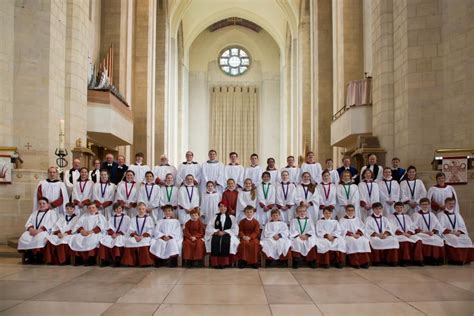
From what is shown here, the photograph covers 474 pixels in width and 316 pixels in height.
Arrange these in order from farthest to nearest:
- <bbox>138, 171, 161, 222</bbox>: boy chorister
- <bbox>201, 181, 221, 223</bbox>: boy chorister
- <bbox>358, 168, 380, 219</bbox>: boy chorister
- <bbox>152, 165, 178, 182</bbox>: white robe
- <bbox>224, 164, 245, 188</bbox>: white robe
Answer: <bbox>152, 165, 178, 182</bbox>: white robe
<bbox>224, 164, 245, 188</bbox>: white robe
<bbox>201, 181, 221, 223</bbox>: boy chorister
<bbox>358, 168, 380, 219</bbox>: boy chorister
<bbox>138, 171, 161, 222</bbox>: boy chorister

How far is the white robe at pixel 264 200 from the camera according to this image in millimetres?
10359

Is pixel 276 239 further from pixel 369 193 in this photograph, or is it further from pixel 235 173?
pixel 235 173

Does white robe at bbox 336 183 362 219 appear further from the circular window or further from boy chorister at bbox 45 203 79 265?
the circular window

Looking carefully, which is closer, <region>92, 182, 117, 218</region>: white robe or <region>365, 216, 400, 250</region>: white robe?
<region>365, 216, 400, 250</region>: white robe

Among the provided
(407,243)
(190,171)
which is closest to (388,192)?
(407,243)

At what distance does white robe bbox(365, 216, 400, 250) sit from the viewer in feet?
31.0

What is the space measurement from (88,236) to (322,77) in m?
15.0

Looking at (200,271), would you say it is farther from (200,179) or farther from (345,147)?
(345,147)

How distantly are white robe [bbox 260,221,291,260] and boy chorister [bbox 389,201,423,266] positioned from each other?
6.49ft

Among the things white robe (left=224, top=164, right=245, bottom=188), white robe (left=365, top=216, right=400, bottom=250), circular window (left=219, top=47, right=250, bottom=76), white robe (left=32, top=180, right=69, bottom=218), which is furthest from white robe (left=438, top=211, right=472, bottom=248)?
circular window (left=219, top=47, right=250, bottom=76)

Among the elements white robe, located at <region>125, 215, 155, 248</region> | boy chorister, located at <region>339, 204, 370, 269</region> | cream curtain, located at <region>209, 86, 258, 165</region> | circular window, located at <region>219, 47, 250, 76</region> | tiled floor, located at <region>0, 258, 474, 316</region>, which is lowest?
tiled floor, located at <region>0, 258, 474, 316</region>

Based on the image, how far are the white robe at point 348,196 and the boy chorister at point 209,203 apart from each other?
236 centimetres

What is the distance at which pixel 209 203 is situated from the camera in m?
10.7

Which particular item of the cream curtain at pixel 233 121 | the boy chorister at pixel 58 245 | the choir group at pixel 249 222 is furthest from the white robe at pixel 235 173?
the cream curtain at pixel 233 121
